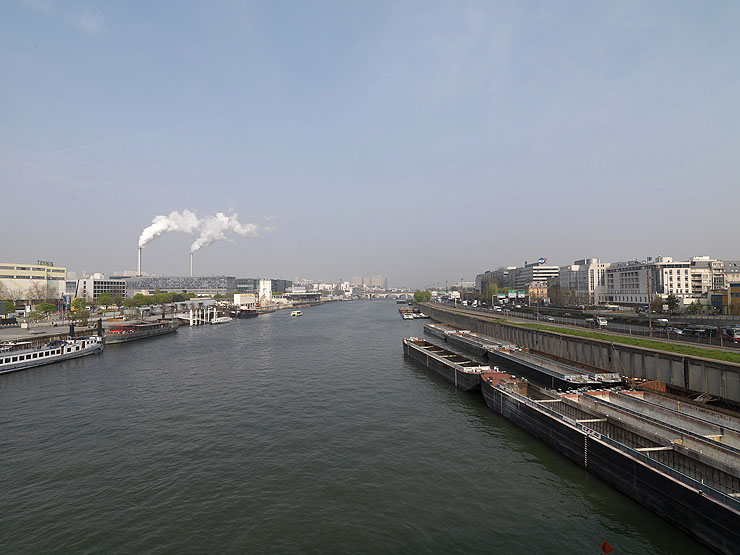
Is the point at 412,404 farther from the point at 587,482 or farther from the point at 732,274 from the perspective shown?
the point at 732,274

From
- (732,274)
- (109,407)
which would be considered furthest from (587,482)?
(732,274)

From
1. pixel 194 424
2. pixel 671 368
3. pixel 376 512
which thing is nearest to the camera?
pixel 376 512

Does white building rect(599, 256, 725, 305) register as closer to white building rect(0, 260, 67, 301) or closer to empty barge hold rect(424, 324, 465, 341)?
empty barge hold rect(424, 324, 465, 341)

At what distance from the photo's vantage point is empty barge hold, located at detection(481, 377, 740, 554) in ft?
45.3

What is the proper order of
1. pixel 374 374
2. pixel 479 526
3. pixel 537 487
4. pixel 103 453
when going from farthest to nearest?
pixel 374 374 < pixel 103 453 < pixel 537 487 < pixel 479 526

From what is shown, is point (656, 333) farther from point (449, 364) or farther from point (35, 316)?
point (35, 316)

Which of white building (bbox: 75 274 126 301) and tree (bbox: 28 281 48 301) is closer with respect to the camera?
tree (bbox: 28 281 48 301)

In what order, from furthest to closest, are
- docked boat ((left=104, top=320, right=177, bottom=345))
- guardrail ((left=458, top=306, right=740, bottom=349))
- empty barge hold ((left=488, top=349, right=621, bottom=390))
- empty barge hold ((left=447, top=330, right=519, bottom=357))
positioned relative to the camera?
docked boat ((left=104, top=320, right=177, bottom=345)), empty barge hold ((left=447, top=330, right=519, bottom=357)), guardrail ((left=458, top=306, right=740, bottom=349)), empty barge hold ((left=488, top=349, right=621, bottom=390))

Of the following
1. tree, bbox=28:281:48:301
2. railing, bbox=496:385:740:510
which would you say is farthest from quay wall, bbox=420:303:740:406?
tree, bbox=28:281:48:301

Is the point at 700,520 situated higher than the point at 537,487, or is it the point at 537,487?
the point at 700,520

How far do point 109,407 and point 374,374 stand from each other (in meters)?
26.3

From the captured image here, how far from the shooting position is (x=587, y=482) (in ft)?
62.5

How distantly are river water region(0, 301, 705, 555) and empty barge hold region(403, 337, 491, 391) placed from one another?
6.44 feet

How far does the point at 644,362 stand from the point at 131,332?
8635cm
